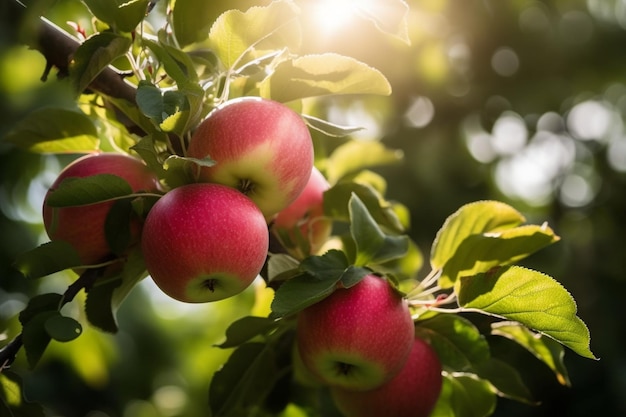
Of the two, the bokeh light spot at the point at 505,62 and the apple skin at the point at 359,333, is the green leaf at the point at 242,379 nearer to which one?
the apple skin at the point at 359,333

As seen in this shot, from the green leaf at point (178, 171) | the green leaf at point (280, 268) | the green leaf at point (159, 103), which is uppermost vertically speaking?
the green leaf at point (159, 103)

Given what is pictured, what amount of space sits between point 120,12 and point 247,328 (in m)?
0.44

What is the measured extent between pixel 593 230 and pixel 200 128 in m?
2.84

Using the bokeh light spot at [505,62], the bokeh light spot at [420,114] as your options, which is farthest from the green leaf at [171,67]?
the bokeh light spot at [505,62]

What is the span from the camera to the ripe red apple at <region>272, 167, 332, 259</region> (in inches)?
43.8

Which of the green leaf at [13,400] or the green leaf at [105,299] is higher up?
the green leaf at [105,299]

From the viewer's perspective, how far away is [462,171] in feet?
10.2

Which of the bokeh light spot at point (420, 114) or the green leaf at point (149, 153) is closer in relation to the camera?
the green leaf at point (149, 153)

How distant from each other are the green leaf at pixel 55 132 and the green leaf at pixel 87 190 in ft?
0.81

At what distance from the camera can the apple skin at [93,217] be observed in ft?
3.20

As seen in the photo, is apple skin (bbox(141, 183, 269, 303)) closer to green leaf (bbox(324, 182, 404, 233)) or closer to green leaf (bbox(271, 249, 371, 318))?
green leaf (bbox(271, 249, 371, 318))

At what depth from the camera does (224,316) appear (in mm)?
3129

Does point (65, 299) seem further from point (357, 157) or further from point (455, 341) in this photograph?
point (357, 157)

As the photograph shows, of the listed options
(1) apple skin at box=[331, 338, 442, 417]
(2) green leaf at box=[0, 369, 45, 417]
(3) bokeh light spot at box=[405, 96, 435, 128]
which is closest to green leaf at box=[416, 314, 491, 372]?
(1) apple skin at box=[331, 338, 442, 417]
